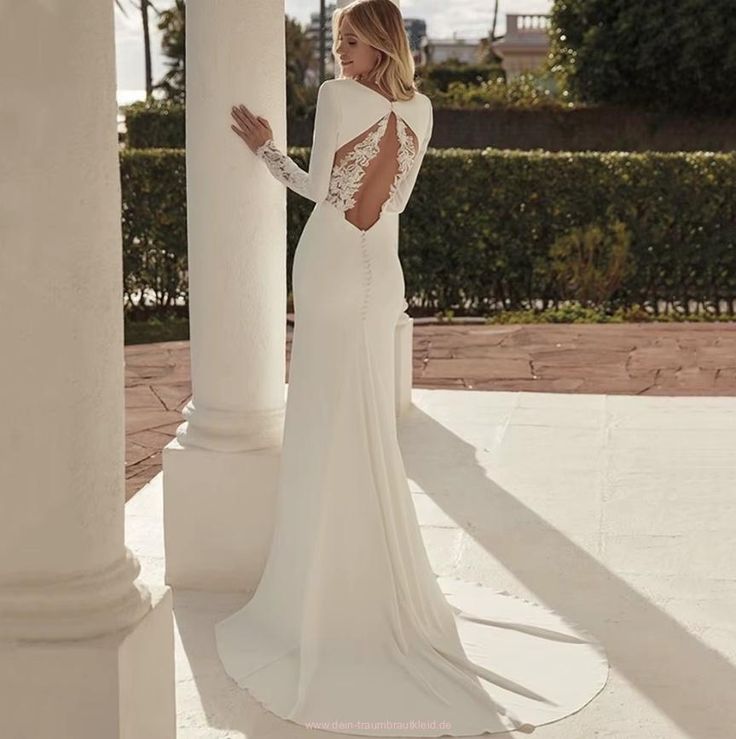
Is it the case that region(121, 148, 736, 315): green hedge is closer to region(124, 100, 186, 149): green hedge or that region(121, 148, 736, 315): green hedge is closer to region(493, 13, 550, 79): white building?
region(124, 100, 186, 149): green hedge

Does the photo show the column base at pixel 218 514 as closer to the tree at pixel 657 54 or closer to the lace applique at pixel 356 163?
the lace applique at pixel 356 163

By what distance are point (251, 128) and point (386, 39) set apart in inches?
33.0

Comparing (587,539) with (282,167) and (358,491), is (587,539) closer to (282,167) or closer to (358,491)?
(358,491)

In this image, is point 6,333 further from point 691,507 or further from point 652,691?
point 691,507

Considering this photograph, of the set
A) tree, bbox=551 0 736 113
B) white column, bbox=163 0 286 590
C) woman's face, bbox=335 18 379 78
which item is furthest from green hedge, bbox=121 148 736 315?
tree, bbox=551 0 736 113

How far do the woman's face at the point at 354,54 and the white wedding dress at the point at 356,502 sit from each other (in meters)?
0.08

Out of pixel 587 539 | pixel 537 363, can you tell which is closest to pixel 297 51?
pixel 537 363

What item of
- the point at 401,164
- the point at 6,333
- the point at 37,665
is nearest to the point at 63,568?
the point at 37,665

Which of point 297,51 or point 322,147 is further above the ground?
point 297,51

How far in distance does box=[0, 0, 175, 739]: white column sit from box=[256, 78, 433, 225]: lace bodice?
1221 mm

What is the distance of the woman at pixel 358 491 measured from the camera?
152 inches

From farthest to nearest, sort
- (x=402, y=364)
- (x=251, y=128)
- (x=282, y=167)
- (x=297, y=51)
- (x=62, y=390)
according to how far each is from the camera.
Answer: (x=297, y=51), (x=402, y=364), (x=251, y=128), (x=282, y=167), (x=62, y=390)

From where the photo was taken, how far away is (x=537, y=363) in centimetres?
955

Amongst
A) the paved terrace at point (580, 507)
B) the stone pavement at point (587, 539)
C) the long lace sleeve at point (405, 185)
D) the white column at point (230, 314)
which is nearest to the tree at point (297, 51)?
the paved terrace at point (580, 507)
